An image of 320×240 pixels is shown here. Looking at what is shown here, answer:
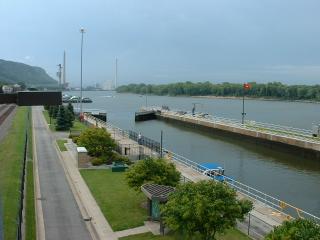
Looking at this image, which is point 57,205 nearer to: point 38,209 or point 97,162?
point 38,209

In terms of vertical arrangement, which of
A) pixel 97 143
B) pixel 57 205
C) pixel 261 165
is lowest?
pixel 261 165

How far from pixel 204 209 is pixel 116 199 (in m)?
11.0

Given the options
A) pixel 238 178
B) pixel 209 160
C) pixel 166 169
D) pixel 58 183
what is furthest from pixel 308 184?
pixel 58 183

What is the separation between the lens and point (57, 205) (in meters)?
25.8

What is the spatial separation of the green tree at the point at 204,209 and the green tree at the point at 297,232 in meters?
4.21

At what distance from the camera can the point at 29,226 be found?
21.6 metres

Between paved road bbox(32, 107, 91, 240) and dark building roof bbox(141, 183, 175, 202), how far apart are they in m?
3.52

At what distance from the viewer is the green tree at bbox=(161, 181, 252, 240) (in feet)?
55.5

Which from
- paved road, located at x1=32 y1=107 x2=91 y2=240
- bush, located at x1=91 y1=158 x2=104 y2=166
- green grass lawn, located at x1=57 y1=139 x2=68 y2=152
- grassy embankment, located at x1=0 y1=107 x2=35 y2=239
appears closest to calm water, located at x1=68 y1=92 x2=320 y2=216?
bush, located at x1=91 y1=158 x2=104 y2=166

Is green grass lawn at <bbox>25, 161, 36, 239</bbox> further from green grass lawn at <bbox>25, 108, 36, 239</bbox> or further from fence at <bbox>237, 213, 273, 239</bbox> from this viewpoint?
fence at <bbox>237, 213, 273, 239</bbox>

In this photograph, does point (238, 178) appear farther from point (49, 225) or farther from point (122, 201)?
point (49, 225)

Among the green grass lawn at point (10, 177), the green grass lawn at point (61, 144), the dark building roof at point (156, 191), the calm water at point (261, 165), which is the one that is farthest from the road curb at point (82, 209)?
the calm water at point (261, 165)

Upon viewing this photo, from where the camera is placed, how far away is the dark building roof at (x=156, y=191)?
72.2 feet

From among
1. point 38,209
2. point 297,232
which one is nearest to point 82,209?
point 38,209
